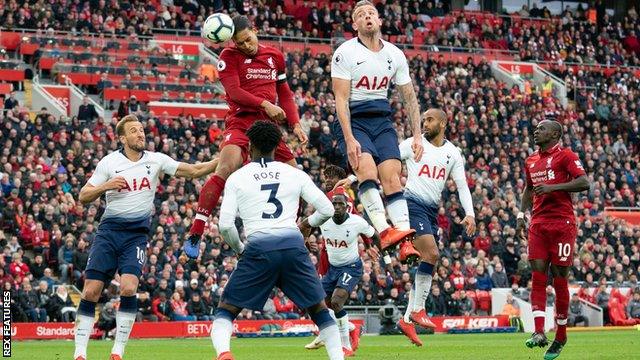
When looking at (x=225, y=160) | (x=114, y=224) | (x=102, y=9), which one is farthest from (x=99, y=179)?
(x=102, y=9)

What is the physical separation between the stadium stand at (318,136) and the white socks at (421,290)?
7646mm

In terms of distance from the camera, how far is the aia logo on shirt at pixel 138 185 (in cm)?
1564

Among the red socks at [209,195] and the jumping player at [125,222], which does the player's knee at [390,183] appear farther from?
the jumping player at [125,222]

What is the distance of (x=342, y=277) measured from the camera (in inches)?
778

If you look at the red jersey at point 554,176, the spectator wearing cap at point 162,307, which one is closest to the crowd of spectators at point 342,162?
the spectator wearing cap at point 162,307

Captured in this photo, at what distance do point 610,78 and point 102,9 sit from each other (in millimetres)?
22334

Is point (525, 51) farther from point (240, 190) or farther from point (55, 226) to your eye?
point (240, 190)

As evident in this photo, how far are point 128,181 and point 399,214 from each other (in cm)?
362

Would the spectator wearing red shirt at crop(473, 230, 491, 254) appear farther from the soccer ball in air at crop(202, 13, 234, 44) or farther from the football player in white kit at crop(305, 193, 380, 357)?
the soccer ball in air at crop(202, 13, 234, 44)

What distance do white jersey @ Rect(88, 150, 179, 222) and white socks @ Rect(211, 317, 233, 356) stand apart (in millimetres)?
3771

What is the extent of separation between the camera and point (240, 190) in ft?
39.5

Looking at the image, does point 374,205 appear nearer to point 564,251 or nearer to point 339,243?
point 564,251

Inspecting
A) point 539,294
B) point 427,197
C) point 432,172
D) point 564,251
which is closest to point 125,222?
point 427,197

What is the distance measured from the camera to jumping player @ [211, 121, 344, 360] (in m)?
12.0
